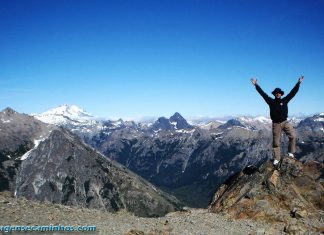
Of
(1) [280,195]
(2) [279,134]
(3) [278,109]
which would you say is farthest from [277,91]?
(1) [280,195]

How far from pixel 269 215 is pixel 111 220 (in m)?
11.9

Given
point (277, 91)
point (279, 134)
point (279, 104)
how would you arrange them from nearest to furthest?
point (277, 91)
point (279, 104)
point (279, 134)

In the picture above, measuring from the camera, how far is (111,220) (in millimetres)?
24984

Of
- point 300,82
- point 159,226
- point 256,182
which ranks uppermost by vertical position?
point 300,82

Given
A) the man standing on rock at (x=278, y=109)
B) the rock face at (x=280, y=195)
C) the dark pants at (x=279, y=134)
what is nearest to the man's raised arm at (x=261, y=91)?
the man standing on rock at (x=278, y=109)

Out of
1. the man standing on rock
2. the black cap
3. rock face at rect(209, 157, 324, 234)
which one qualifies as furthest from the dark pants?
the black cap

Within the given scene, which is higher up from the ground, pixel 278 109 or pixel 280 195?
pixel 278 109

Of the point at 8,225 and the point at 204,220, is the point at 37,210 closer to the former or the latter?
the point at 8,225

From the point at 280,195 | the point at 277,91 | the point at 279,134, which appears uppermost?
the point at 277,91

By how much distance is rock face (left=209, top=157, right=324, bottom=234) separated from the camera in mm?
28469

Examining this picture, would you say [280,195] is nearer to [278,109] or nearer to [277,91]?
[278,109]

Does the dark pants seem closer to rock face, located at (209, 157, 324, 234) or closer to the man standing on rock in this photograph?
the man standing on rock

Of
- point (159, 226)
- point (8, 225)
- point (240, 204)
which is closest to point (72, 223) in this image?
point (8, 225)

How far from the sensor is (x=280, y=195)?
31109mm
